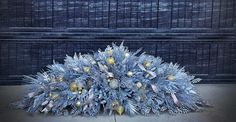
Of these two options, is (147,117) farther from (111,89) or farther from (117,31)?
(117,31)

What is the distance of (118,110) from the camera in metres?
3.91

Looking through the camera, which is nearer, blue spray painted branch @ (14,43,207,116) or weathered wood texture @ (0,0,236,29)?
blue spray painted branch @ (14,43,207,116)

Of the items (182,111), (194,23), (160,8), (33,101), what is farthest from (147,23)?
(33,101)

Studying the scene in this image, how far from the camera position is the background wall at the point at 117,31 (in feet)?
16.0

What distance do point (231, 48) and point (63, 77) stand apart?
6.87 feet

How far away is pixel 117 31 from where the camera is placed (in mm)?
4988

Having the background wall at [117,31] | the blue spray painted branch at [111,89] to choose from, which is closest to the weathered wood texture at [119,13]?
the background wall at [117,31]

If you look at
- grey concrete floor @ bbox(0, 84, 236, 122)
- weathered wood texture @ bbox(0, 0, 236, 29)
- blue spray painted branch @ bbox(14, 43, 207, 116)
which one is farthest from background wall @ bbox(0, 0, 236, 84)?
blue spray painted branch @ bbox(14, 43, 207, 116)

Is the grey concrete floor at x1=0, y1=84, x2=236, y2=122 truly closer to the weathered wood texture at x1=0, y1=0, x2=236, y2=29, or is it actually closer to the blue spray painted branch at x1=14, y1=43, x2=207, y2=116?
the blue spray painted branch at x1=14, y1=43, x2=207, y2=116

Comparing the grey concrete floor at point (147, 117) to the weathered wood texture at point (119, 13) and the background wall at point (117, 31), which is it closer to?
the background wall at point (117, 31)

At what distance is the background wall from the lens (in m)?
4.88

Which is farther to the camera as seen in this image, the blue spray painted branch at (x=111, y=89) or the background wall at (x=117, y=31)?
the background wall at (x=117, y=31)

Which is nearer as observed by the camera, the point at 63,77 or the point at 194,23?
the point at 63,77

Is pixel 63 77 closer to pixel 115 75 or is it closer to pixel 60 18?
pixel 115 75
